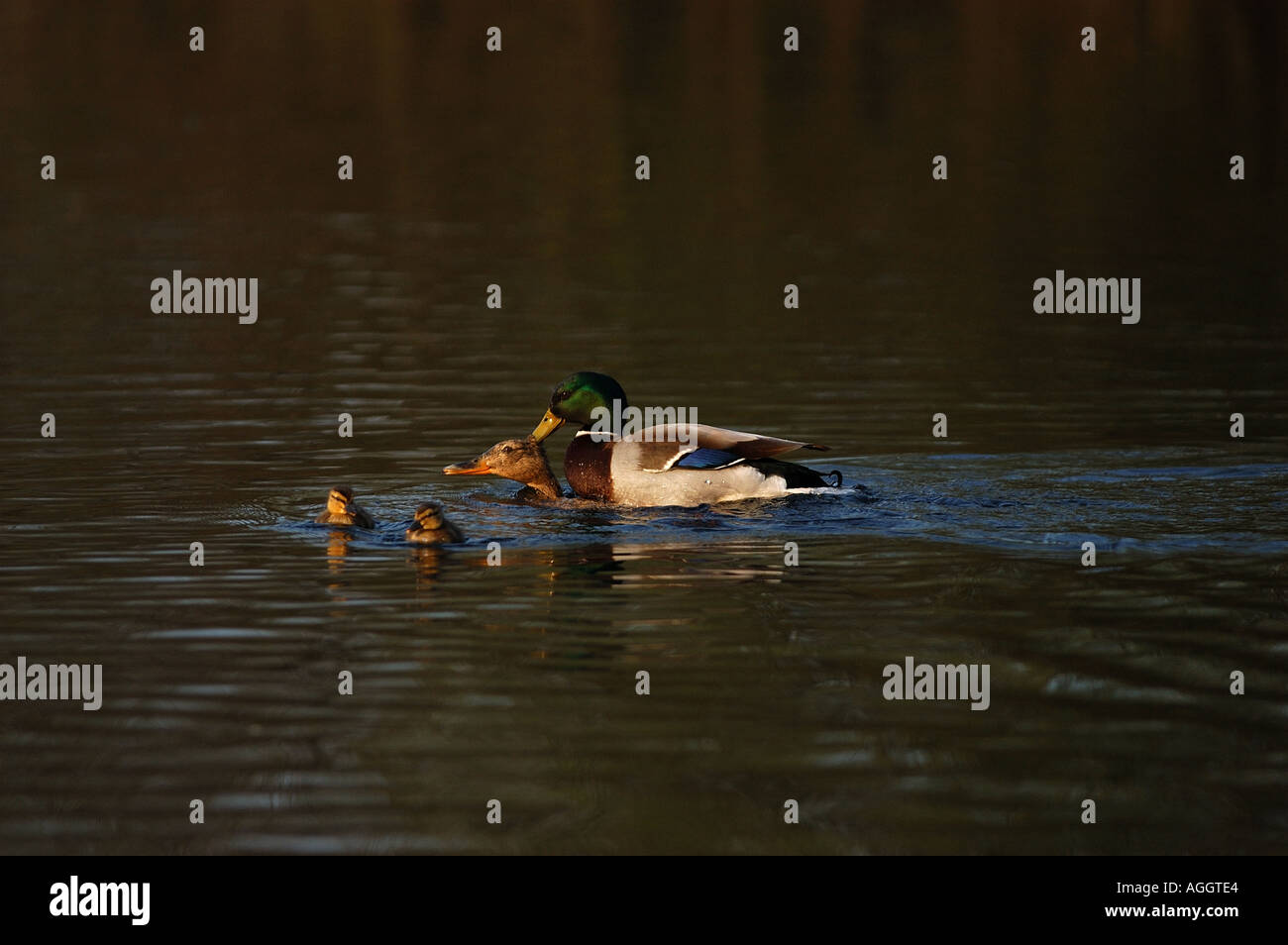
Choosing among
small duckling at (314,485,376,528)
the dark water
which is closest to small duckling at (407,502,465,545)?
the dark water

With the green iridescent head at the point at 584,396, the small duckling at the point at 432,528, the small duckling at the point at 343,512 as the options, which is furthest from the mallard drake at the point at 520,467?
the small duckling at the point at 432,528

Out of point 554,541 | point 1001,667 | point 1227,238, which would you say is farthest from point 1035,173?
point 1001,667

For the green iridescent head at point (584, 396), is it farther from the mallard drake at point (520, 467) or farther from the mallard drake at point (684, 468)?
the mallard drake at point (684, 468)

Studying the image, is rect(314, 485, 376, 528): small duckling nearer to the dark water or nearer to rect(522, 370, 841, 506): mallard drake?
the dark water

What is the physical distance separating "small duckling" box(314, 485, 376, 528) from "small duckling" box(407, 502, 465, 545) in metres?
0.38

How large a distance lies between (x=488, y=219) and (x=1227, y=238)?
1152 cm

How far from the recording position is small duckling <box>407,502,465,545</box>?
40.5ft

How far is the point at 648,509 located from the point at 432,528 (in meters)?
1.96

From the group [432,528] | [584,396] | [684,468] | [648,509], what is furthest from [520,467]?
[432,528]

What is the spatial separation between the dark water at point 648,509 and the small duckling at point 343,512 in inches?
3.7

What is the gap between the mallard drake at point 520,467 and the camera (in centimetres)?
1442

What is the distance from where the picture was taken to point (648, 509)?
1373 centimetres

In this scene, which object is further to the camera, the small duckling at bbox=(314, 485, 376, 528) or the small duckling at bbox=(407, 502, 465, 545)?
the small duckling at bbox=(314, 485, 376, 528)

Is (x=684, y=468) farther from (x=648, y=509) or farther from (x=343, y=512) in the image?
(x=343, y=512)
